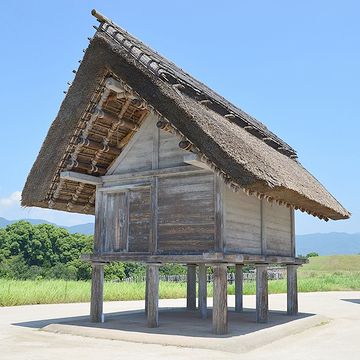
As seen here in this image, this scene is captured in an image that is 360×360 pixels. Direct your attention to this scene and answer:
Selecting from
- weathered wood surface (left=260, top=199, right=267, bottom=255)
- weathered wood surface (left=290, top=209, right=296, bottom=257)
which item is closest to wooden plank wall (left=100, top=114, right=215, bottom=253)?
weathered wood surface (left=260, top=199, right=267, bottom=255)

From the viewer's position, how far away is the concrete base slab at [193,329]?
8.55 m

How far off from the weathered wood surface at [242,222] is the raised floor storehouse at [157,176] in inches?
0.9

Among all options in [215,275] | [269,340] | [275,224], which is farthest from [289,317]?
[215,275]

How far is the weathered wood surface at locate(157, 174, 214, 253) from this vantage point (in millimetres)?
9828

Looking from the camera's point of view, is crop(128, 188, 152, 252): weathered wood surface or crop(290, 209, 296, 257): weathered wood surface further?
crop(290, 209, 296, 257): weathered wood surface

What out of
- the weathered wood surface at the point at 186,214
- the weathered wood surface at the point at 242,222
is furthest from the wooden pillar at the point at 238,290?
the weathered wood surface at the point at 186,214

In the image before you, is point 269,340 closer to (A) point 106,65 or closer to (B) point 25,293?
(A) point 106,65

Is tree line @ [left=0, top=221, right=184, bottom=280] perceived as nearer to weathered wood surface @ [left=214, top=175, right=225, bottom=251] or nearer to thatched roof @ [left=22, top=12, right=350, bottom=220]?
thatched roof @ [left=22, top=12, right=350, bottom=220]

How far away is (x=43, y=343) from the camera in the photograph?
8984 mm

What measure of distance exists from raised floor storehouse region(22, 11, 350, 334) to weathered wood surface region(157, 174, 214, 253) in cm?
2

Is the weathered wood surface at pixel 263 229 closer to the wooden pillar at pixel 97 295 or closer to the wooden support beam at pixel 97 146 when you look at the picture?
the wooden support beam at pixel 97 146

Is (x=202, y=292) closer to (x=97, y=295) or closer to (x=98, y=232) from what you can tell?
(x=97, y=295)

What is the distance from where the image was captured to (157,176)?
10742 mm

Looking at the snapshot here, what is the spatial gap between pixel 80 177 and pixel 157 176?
1908mm
